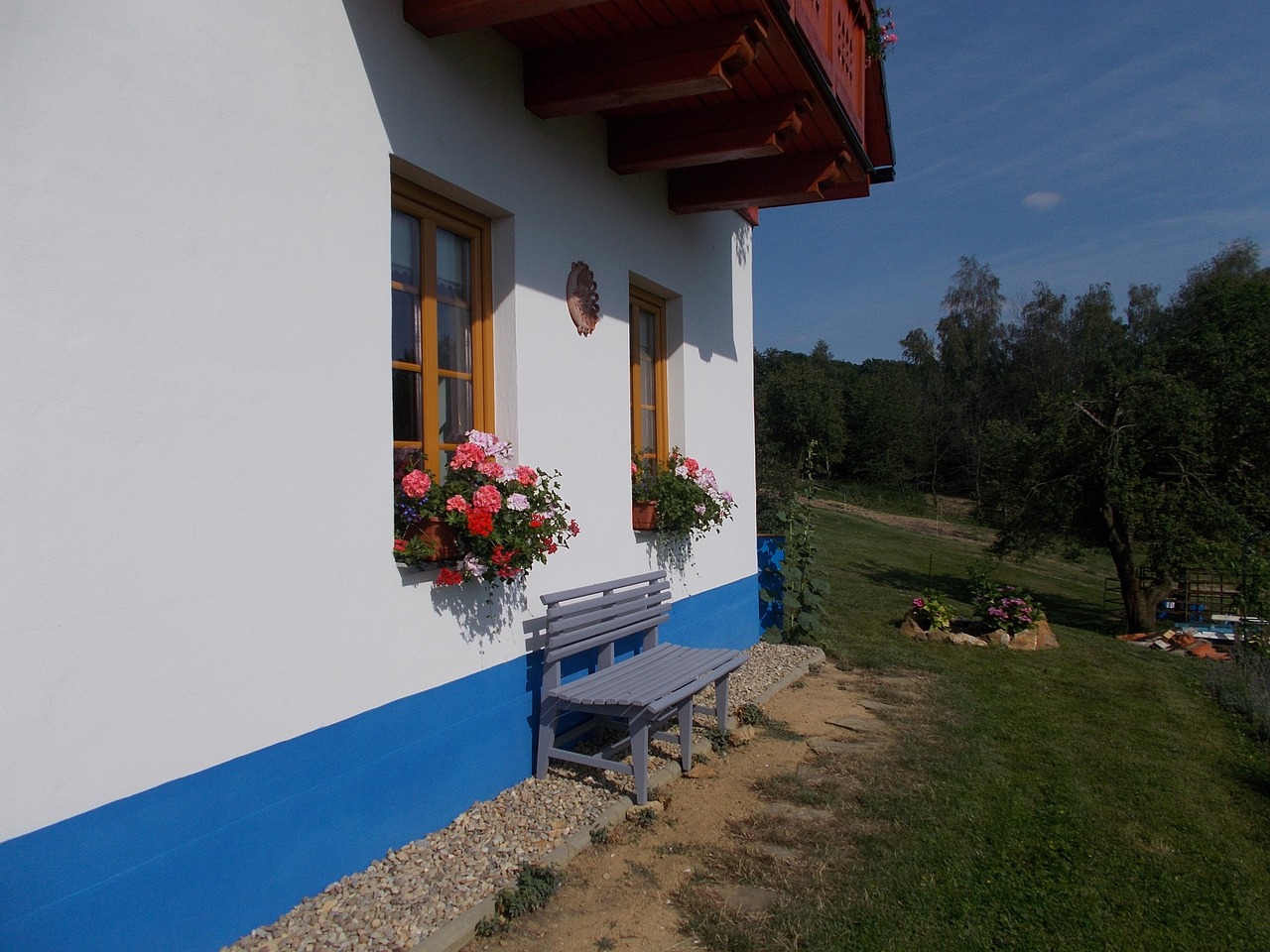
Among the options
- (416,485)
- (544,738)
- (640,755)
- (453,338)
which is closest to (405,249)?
(453,338)

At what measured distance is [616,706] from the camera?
12.3ft

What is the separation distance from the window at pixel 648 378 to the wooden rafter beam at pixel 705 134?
40.6 inches

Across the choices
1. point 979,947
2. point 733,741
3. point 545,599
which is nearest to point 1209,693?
point 733,741

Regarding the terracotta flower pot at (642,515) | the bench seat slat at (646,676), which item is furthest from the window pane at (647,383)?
the bench seat slat at (646,676)

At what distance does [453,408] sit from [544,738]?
1.62 m

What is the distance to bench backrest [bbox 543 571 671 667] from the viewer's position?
4031 mm

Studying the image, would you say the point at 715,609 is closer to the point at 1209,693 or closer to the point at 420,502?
the point at 420,502

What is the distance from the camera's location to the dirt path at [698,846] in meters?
2.89

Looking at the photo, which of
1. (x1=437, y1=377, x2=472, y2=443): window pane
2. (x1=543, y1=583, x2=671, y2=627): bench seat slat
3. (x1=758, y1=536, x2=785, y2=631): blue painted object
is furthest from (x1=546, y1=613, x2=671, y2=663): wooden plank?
(x1=758, y1=536, x2=785, y2=631): blue painted object

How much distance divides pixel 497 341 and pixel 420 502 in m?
1.06

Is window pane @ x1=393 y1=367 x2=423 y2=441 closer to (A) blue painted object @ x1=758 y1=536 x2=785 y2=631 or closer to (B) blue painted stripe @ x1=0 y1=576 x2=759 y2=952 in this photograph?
(B) blue painted stripe @ x1=0 y1=576 x2=759 y2=952

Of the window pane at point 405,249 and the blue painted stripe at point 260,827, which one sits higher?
the window pane at point 405,249

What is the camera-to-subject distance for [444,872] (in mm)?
3141

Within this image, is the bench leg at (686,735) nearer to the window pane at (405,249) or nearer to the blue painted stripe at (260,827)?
the blue painted stripe at (260,827)
